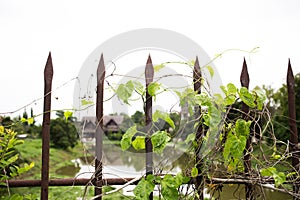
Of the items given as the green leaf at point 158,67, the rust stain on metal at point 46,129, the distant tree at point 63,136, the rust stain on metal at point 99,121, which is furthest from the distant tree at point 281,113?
the distant tree at point 63,136

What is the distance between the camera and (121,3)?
2.54m

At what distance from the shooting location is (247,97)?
1512 millimetres

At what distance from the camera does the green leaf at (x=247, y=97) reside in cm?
150

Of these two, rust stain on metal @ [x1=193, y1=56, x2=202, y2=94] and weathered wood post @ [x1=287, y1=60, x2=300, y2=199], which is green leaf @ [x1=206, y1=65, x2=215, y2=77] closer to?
rust stain on metal @ [x1=193, y1=56, x2=202, y2=94]

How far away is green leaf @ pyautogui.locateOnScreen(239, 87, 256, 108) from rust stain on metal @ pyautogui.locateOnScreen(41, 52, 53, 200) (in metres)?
0.93

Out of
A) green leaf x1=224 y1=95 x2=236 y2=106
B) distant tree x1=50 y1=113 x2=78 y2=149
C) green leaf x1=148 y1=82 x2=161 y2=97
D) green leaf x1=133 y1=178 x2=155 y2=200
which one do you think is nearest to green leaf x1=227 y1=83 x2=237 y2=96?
green leaf x1=224 y1=95 x2=236 y2=106

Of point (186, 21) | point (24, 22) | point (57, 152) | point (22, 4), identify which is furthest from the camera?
point (57, 152)

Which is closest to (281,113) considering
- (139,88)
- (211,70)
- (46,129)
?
(211,70)

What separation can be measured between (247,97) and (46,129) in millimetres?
983

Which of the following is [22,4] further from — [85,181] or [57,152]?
[57,152]

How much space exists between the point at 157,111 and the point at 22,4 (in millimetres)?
2722

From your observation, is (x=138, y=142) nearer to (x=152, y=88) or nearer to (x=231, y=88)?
(x=152, y=88)

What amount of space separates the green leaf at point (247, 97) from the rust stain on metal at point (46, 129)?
3.07 feet

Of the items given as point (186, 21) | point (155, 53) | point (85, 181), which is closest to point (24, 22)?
point (186, 21)
